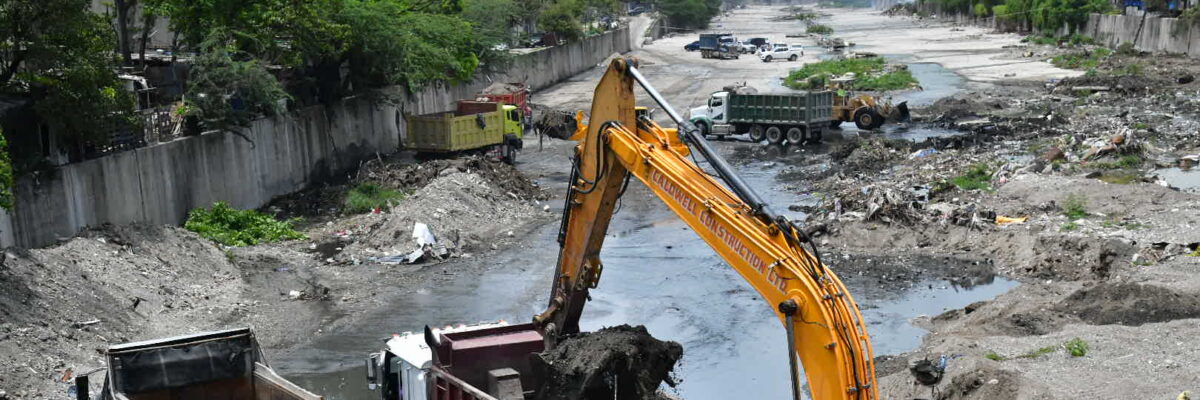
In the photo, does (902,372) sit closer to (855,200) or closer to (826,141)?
(855,200)

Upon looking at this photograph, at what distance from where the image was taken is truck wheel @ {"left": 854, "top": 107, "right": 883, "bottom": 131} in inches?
1941

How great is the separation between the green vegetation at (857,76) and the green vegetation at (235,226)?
141 ft

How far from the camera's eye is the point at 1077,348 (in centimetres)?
1683

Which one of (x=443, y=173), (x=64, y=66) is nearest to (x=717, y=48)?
(x=443, y=173)

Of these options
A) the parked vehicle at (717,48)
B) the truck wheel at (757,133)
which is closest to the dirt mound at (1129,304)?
the truck wheel at (757,133)

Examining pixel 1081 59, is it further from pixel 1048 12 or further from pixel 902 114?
pixel 902 114

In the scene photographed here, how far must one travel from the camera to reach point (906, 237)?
89.9 feet

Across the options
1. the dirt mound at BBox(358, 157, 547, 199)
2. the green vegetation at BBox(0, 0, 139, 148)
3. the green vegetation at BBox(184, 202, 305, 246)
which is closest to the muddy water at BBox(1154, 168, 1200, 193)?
the dirt mound at BBox(358, 157, 547, 199)

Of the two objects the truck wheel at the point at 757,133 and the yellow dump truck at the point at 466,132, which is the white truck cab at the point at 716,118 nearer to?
the truck wheel at the point at 757,133

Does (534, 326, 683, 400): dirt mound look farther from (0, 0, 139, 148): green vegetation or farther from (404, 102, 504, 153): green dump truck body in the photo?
(404, 102, 504, 153): green dump truck body

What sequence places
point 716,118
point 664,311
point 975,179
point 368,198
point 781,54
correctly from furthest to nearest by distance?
point 781,54 → point 716,118 → point 975,179 → point 368,198 → point 664,311

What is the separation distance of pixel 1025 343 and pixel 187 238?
55.3 ft

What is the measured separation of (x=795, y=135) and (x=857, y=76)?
1072 inches

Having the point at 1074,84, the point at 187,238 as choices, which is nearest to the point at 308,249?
the point at 187,238
